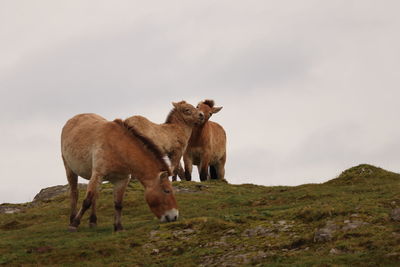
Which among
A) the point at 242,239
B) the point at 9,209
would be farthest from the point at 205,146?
the point at 242,239

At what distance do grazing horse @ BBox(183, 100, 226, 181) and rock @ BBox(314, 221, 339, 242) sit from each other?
13.1 m

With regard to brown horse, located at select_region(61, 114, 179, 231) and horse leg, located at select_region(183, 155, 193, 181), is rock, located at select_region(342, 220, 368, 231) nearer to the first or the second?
brown horse, located at select_region(61, 114, 179, 231)

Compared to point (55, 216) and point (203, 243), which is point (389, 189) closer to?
point (203, 243)

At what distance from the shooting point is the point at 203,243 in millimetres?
14344

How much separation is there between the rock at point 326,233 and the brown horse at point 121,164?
4789mm

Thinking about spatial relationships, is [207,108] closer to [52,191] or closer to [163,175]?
[163,175]

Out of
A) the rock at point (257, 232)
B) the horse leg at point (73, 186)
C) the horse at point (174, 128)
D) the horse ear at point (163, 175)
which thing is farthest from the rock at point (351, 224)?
the horse leg at point (73, 186)

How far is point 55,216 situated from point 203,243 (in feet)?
31.7

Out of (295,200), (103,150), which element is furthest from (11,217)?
(295,200)

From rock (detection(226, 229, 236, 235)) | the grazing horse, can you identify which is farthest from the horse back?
the grazing horse

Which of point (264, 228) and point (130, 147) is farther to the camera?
point (130, 147)

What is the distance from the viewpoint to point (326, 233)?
43.7 ft

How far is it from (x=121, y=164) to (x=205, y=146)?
37.1 feet

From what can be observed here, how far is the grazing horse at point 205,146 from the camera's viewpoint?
1065 inches
